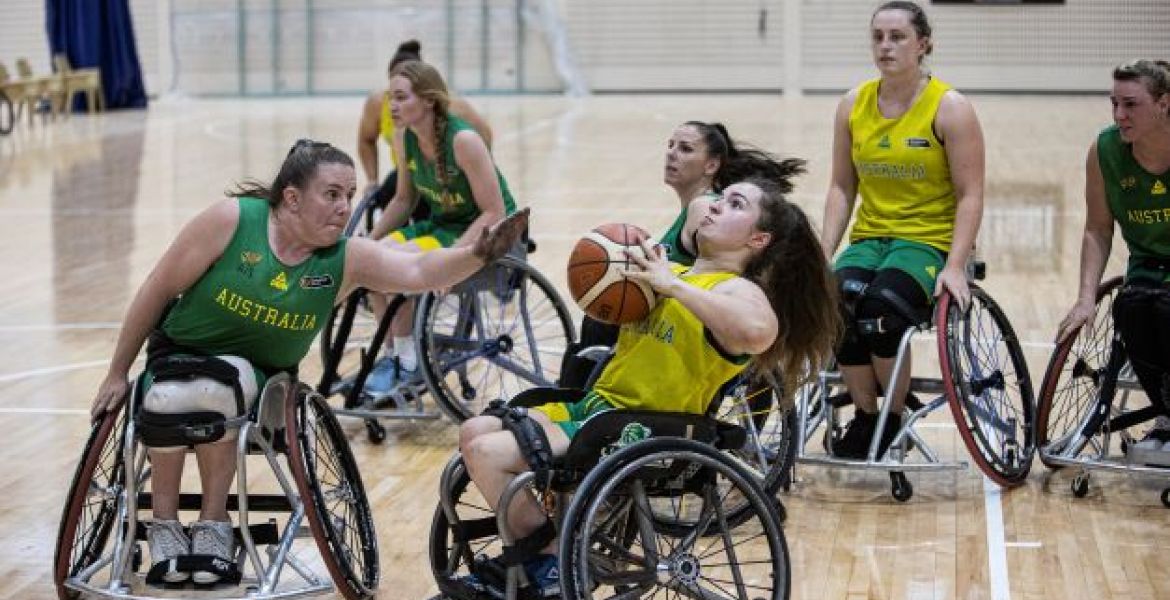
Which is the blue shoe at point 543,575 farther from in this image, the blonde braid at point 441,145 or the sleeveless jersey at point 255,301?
the blonde braid at point 441,145

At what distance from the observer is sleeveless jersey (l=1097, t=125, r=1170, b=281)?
462cm

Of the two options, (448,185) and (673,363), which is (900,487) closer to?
(673,363)

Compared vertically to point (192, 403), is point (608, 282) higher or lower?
higher

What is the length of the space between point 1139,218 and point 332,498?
2.29 m

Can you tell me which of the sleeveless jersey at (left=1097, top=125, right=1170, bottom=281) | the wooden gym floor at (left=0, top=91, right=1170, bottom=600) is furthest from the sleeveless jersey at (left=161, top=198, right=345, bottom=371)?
the sleeveless jersey at (left=1097, top=125, right=1170, bottom=281)

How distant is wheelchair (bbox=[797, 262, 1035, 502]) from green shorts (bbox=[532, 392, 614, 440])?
122 centimetres

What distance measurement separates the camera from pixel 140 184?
1234cm

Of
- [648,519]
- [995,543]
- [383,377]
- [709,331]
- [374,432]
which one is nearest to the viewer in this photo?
[648,519]

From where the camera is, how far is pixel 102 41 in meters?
19.4

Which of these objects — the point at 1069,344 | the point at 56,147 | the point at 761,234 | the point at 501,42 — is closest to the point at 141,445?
the point at 761,234

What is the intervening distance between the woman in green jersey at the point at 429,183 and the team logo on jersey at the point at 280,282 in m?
1.51

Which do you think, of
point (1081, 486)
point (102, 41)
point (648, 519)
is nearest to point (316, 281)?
point (648, 519)

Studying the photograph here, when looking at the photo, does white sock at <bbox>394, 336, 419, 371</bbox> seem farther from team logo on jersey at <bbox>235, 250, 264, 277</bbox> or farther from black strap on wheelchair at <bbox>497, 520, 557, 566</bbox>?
black strap on wheelchair at <bbox>497, 520, 557, 566</bbox>

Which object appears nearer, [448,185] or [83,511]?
[83,511]
